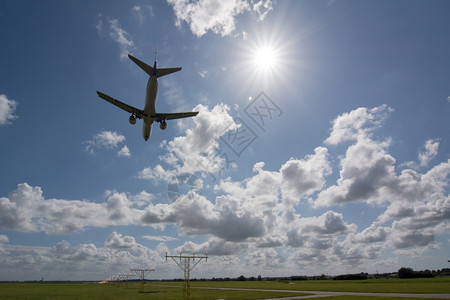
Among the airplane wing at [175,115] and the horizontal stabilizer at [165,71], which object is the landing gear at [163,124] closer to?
the airplane wing at [175,115]

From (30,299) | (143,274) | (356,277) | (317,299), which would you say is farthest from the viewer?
(356,277)

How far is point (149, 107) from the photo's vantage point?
50875 mm

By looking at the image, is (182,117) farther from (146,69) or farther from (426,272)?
(426,272)

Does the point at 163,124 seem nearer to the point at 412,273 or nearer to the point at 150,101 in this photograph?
the point at 150,101

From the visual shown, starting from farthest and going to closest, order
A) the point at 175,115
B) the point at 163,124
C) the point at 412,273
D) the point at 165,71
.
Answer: the point at 412,273 < the point at 163,124 < the point at 175,115 < the point at 165,71

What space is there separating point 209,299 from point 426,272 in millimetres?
178685

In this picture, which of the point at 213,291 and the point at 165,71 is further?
the point at 213,291

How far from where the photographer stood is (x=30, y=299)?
178ft

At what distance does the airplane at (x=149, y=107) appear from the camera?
160ft

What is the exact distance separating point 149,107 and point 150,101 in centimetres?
127

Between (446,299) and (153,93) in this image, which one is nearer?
(446,299)

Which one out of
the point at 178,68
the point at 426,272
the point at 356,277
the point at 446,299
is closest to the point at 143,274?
the point at 178,68

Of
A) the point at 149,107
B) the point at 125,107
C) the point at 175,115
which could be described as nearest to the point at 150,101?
the point at 149,107

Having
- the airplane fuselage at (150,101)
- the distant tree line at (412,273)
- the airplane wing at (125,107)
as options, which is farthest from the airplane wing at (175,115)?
the distant tree line at (412,273)
